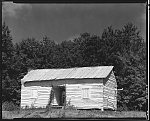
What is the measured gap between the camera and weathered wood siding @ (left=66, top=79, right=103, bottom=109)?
52.0 feet

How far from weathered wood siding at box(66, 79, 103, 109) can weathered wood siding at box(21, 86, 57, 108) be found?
1429mm

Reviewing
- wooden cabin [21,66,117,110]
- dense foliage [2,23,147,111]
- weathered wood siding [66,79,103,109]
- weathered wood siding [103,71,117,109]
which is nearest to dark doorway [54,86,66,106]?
wooden cabin [21,66,117,110]

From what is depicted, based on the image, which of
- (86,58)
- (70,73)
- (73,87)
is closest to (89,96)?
(73,87)

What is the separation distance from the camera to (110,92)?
56.6 feet

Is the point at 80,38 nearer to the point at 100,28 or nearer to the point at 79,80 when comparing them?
the point at 100,28

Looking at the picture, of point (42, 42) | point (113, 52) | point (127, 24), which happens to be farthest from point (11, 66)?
point (127, 24)

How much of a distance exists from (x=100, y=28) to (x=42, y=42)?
4.09 metres

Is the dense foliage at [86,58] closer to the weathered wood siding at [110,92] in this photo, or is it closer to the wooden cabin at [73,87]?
the weathered wood siding at [110,92]

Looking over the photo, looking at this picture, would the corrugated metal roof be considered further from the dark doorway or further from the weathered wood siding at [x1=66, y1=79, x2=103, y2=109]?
the dark doorway

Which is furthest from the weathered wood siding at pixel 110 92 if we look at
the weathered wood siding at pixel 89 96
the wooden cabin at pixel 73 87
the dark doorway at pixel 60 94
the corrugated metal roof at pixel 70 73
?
the dark doorway at pixel 60 94

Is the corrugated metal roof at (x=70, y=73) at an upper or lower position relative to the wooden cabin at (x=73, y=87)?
upper

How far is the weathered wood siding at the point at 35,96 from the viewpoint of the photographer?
56.4ft

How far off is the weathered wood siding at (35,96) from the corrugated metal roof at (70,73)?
0.52 metres

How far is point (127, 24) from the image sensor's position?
73.8ft
